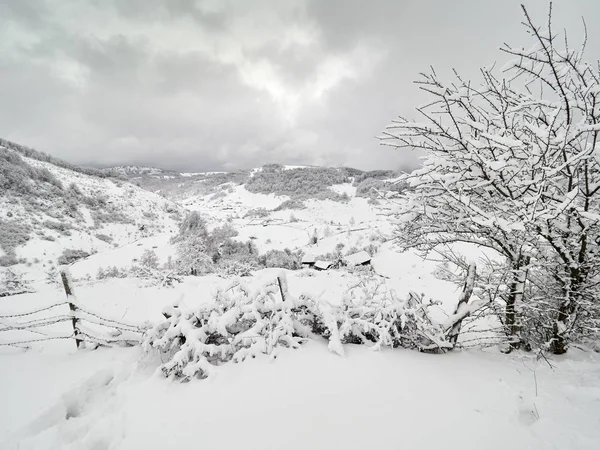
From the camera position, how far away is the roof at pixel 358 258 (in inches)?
701

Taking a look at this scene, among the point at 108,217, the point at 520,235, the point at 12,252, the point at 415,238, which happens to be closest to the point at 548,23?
the point at 520,235

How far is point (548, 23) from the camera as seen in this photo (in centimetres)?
268

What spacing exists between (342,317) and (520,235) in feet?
8.57

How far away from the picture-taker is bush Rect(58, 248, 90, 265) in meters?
19.9

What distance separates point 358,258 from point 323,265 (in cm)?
261

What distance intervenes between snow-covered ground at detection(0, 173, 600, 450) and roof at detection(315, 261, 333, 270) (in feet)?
44.0

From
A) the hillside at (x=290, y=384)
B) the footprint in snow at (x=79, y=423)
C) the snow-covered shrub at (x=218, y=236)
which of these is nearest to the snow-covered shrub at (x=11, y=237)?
the snow-covered shrub at (x=218, y=236)

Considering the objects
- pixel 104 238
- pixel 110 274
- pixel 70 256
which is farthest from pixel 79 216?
pixel 110 274

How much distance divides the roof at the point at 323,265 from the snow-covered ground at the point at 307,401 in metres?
13.4

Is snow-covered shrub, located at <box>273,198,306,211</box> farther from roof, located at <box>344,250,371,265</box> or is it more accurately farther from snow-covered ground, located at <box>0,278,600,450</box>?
snow-covered ground, located at <box>0,278,600,450</box>

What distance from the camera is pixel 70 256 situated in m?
20.7

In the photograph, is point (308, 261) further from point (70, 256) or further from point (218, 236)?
point (70, 256)

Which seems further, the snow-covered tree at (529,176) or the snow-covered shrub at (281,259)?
the snow-covered shrub at (281,259)

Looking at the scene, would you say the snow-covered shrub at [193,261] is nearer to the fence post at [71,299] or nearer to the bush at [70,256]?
the bush at [70,256]
